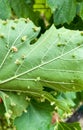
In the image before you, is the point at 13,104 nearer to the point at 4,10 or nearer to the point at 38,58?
the point at 38,58

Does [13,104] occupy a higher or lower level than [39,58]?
lower

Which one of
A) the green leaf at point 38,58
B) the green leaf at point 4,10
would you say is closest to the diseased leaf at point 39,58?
the green leaf at point 38,58

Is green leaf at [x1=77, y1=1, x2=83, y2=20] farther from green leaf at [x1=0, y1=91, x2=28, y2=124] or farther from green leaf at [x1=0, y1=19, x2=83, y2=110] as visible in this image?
green leaf at [x1=0, y1=91, x2=28, y2=124]

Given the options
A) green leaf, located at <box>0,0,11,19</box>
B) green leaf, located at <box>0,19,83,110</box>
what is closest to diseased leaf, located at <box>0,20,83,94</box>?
green leaf, located at <box>0,19,83,110</box>

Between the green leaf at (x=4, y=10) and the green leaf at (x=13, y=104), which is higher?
the green leaf at (x=4, y=10)

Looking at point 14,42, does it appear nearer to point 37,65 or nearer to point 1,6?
point 37,65

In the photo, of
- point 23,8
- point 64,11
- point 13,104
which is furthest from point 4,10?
point 13,104

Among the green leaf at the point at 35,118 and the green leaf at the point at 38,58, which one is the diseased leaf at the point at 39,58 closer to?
the green leaf at the point at 38,58
